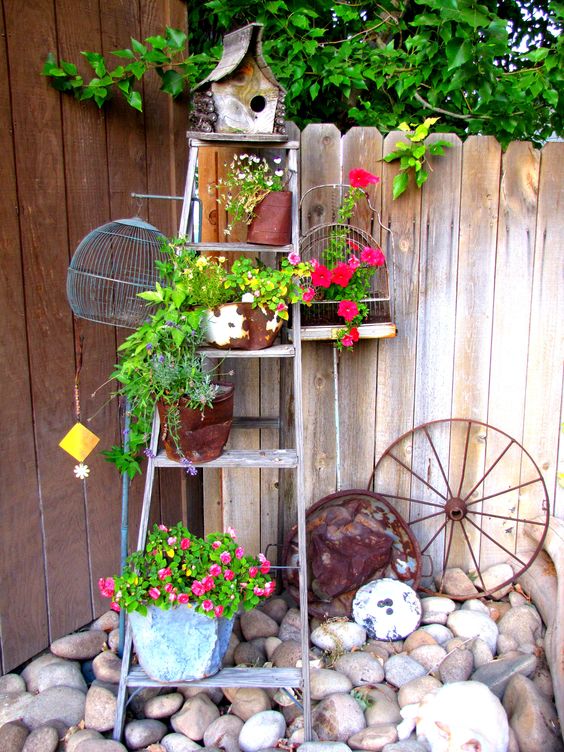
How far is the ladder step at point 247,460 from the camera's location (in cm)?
209

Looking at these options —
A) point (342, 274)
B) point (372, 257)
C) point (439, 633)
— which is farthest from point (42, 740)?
point (372, 257)

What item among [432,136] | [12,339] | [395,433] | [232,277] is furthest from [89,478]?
[432,136]

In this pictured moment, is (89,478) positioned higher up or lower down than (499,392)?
lower down

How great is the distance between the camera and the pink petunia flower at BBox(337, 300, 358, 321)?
2.34 meters

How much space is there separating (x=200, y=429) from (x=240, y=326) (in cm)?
34

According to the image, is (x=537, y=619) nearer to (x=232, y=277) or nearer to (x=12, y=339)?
(x=232, y=277)

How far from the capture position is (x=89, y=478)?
99.7 inches

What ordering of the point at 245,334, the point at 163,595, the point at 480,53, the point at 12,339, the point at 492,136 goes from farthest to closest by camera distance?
the point at 492,136 → the point at 480,53 → the point at 12,339 → the point at 245,334 → the point at 163,595

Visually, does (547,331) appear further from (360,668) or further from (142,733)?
(142,733)

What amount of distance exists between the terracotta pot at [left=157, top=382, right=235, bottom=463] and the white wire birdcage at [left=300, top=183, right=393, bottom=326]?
1.84ft

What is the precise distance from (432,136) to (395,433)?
1.18m

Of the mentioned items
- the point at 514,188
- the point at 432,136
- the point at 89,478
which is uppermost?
the point at 432,136

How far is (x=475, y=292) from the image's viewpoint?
2.71m

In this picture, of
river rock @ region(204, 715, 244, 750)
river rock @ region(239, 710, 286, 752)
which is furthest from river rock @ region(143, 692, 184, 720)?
river rock @ region(239, 710, 286, 752)
